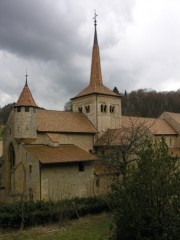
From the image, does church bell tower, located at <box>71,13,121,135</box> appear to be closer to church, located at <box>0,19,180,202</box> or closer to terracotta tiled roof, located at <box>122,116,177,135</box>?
church, located at <box>0,19,180,202</box>

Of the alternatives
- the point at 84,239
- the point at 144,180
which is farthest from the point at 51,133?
the point at 144,180

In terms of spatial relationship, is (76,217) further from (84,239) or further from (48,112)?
(48,112)

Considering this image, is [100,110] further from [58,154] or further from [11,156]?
[11,156]

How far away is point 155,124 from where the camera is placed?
1869 inches

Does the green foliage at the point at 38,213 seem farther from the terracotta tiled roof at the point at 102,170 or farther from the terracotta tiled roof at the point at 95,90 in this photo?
the terracotta tiled roof at the point at 95,90

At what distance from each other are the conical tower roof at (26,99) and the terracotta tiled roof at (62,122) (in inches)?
96.5

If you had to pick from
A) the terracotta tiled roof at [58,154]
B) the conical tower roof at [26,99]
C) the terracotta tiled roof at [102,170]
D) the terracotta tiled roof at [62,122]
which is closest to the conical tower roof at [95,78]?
the terracotta tiled roof at [62,122]

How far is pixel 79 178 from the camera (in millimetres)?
32156

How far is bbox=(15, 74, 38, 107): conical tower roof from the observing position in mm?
32469

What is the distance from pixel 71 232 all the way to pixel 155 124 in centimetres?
2995

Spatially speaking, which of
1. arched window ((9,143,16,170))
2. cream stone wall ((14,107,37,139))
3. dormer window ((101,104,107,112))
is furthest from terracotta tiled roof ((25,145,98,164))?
dormer window ((101,104,107,112))

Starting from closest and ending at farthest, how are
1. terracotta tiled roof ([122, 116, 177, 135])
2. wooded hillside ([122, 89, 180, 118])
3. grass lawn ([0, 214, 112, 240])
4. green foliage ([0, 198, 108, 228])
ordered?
1. grass lawn ([0, 214, 112, 240])
2. green foliage ([0, 198, 108, 228])
3. terracotta tiled roof ([122, 116, 177, 135])
4. wooded hillside ([122, 89, 180, 118])

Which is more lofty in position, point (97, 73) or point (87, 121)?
point (97, 73)

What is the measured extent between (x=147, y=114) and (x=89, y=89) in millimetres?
71523
